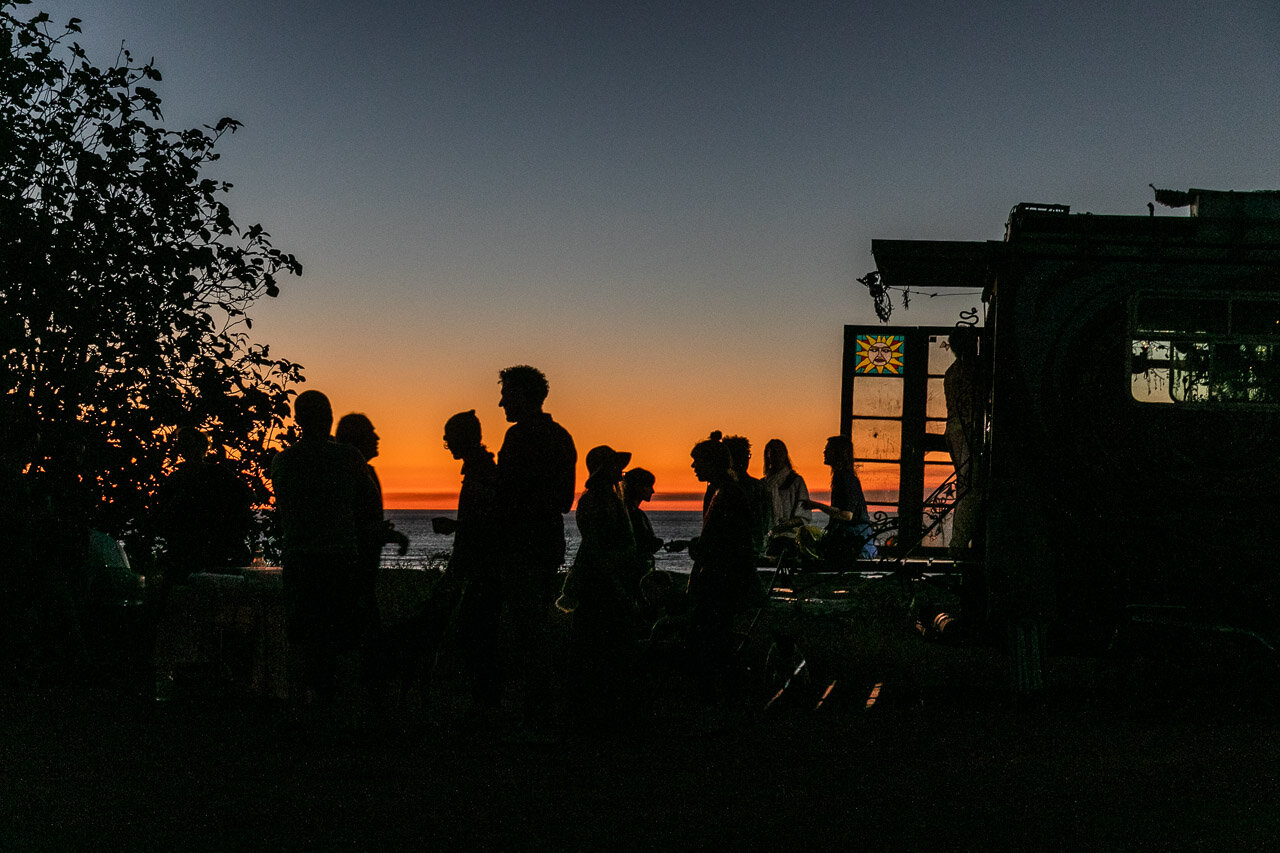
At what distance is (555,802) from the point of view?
5.48m

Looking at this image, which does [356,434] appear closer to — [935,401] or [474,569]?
[474,569]

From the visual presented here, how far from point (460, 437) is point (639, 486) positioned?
76.0 inches

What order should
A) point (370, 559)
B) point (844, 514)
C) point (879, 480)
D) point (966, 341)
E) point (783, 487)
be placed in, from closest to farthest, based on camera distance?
point (370, 559)
point (966, 341)
point (844, 514)
point (783, 487)
point (879, 480)

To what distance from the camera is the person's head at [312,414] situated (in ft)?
23.0

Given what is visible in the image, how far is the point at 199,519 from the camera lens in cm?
832

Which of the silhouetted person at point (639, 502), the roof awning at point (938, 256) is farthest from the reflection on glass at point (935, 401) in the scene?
the silhouetted person at point (639, 502)

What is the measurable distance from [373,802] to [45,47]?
7.17 metres

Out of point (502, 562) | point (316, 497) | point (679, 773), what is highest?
point (316, 497)

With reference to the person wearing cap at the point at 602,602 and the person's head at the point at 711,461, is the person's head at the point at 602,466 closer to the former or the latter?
the person wearing cap at the point at 602,602

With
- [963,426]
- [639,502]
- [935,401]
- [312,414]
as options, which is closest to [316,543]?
[312,414]

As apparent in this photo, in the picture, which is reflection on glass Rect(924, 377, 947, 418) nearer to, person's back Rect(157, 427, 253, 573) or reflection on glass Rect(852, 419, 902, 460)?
reflection on glass Rect(852, 419, 902, 460)

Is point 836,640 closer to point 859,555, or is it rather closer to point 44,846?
point 859,555

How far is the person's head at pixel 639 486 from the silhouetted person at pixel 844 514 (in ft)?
5.86

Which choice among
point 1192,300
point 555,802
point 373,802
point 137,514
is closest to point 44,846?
point 373,802
